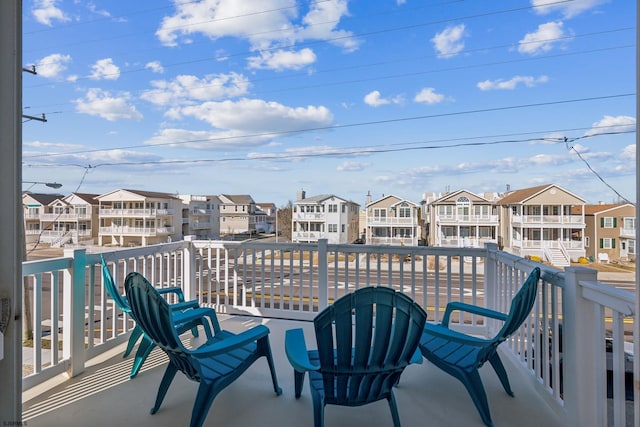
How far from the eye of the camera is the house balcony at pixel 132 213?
14141 mm

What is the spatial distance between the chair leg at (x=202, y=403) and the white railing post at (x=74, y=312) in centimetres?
131

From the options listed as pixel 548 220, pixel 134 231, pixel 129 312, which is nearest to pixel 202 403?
pixel 129 312

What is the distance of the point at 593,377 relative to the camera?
173 centimetres

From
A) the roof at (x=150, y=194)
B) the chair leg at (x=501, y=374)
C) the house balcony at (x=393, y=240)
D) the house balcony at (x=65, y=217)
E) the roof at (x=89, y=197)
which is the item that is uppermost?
the roof at (x=150, y=194)

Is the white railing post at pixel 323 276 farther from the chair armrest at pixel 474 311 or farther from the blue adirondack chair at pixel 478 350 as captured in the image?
the blue adirondack chair at pixel 478 350

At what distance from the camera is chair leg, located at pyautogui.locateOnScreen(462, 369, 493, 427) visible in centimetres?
196

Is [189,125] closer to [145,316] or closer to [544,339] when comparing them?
[145,316]

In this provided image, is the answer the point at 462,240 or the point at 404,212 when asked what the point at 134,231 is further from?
the point at 462,240

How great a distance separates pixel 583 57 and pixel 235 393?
7771 mm

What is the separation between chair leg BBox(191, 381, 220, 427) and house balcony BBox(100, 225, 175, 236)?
12203mm

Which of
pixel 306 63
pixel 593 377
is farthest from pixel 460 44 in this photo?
pixel 593 377

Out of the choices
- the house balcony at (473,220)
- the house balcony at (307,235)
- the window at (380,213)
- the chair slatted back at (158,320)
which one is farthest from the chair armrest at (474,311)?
the house balcony at (307,235)

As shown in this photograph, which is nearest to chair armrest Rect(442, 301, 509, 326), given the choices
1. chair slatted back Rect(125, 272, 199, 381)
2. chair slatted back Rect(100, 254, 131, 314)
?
chair slatted back Rect(125, 272, 199, 381)

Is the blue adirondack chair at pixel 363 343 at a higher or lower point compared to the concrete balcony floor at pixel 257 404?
higher
